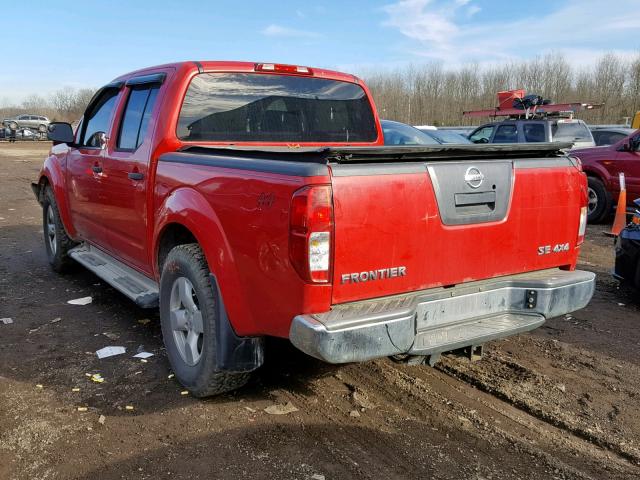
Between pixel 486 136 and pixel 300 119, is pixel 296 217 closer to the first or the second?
pixel 300 119

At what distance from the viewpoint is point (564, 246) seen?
3416 mm

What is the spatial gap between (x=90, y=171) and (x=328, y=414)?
3.20 meters

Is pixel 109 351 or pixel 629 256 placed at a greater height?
pixel 629 256

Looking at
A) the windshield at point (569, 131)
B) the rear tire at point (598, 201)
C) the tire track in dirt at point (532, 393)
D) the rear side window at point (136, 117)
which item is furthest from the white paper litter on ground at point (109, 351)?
the windshield at point (569, 131)

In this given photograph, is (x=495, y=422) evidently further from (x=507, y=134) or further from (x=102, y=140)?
(x=507, y=134)

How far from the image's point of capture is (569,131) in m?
12.5

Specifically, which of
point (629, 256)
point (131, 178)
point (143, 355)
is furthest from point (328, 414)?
point (629, 256)

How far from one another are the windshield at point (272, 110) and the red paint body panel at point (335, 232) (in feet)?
0.37

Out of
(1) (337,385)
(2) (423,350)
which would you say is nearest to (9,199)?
(1) (337,385)

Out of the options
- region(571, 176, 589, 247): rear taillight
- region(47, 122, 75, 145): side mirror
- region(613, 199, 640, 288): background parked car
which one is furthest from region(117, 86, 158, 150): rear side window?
region(613, 199, 640, 288): background parked car

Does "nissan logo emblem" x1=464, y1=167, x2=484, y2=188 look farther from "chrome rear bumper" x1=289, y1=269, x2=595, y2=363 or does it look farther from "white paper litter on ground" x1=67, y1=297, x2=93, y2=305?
"white paper litter on ground" x1=67, y1=297, x2=93, y2=305

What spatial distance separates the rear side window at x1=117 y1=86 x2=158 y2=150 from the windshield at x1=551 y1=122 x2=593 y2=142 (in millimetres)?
10469

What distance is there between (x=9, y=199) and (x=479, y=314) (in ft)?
42.4

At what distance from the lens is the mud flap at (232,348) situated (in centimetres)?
301
